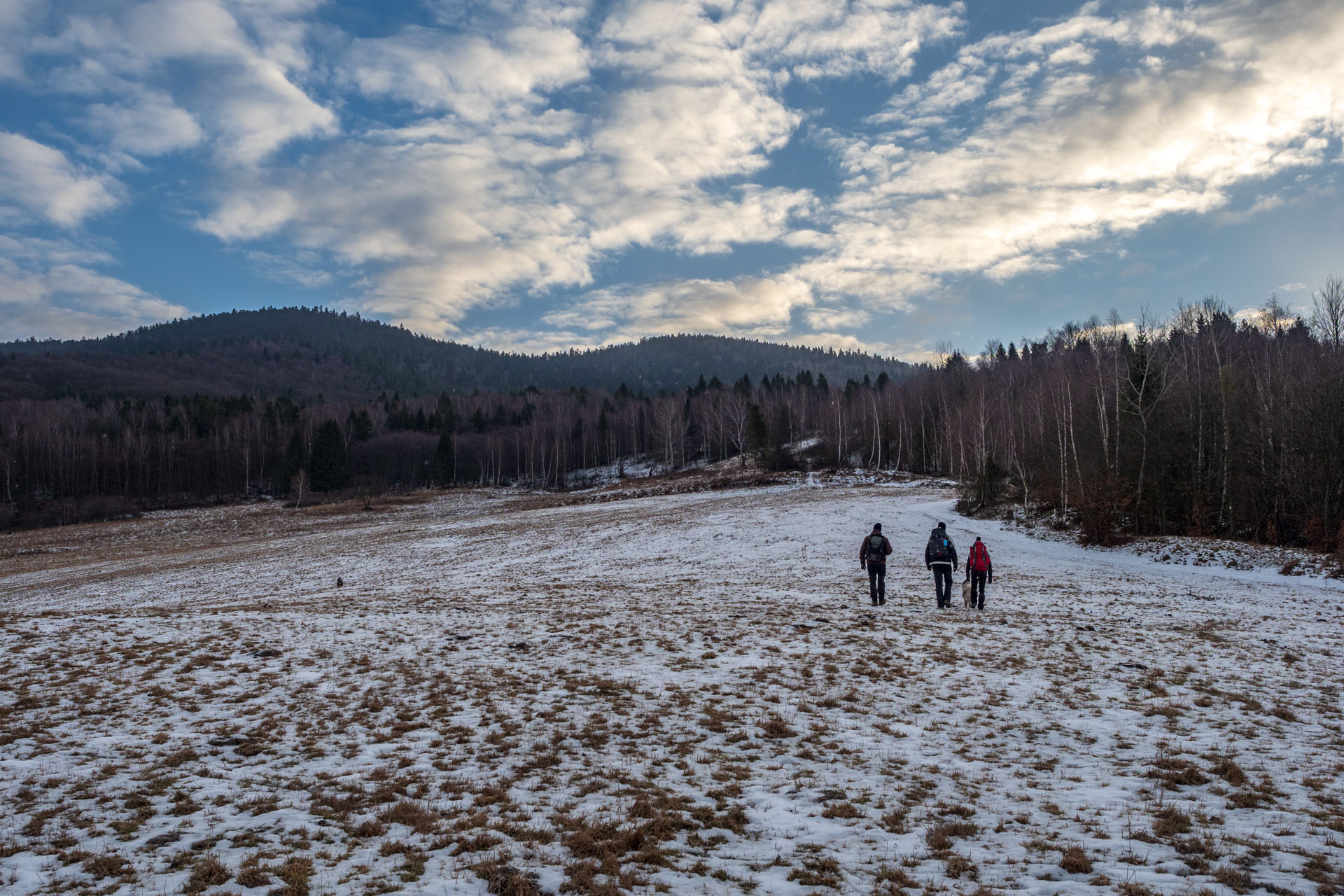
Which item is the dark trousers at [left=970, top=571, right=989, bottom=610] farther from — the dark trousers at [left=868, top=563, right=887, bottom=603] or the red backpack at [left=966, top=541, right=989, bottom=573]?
the dark trousers at [left=868, top=563, right=887, bottom=603]

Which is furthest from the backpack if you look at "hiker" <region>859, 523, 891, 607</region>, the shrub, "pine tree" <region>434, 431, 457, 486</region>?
"pine tree" <region>434, 431, 457, 486</region>

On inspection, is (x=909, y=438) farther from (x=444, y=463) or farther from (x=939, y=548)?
(x=444, y=463)

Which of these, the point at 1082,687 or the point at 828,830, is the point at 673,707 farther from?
the point at 1082,687

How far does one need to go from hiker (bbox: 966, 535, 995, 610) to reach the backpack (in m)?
0.61

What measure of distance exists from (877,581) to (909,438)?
75.0 meters

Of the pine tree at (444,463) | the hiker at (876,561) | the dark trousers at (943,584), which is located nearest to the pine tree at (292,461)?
the pine tree at (444,463)

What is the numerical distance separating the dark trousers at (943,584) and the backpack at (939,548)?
235mm

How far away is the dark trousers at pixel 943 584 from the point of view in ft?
58.2

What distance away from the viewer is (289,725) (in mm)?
9211

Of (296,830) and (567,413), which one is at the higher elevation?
(567,413)

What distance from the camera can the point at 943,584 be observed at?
1792 cm

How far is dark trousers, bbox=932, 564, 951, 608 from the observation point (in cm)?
1773

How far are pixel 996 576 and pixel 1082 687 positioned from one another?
14298 millimetres

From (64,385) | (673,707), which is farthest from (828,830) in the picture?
(64,385)
